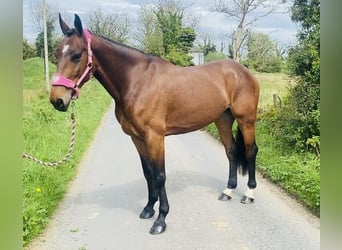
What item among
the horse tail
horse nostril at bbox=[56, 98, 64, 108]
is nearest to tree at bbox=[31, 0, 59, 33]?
horse nostril at bbox=[56, 98, 64, 108]

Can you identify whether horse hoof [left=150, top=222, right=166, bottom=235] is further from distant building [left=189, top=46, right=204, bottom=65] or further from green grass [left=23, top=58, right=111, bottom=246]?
distant building [left=189, top=46, right=204, bottom=65]

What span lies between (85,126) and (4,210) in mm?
5313

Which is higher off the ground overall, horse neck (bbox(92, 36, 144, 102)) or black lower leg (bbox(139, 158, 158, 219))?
horse neck (bbox(92, 36, 144, 102))

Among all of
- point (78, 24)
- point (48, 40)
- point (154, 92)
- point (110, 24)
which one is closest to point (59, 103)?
point (78, 24)

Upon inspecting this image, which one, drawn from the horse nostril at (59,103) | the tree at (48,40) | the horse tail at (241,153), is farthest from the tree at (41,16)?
the horse tail at (241,153)

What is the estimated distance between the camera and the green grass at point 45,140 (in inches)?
121

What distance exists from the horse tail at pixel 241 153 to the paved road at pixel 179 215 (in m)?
0.31

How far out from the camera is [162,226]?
303 cm

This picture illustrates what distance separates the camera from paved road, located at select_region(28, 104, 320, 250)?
111 inches

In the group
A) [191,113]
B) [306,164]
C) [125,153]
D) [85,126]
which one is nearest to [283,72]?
[306,164]

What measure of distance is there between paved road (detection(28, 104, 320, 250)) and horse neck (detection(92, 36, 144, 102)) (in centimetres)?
119

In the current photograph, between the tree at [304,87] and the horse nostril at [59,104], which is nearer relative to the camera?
the horse nostril at [59,104]

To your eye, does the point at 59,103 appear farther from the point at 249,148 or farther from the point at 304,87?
the point at 304,87

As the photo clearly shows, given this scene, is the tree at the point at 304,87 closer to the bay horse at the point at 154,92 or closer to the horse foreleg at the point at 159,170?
the bay horse at the point at 154,92
